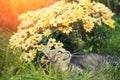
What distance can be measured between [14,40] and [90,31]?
1098mm

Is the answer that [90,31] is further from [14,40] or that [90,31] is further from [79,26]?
[14,40]

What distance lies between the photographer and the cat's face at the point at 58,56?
518cm

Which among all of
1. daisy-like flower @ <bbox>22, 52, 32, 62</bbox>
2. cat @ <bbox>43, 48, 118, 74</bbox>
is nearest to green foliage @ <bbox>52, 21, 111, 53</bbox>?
cat @ <bbox>43, 48, 118, 74</bbox>

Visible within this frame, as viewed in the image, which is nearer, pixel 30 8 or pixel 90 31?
pixel 90 31

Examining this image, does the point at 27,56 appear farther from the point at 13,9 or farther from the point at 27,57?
the point at 13,9

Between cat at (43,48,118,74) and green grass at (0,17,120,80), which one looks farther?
cat at (43,48,118,74)

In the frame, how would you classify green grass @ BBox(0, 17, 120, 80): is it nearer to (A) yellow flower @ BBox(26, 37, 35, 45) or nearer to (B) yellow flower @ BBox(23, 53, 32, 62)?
(B) yellow flower @ BBox(23, 53, 32, 62)

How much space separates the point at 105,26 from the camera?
625 centimetres

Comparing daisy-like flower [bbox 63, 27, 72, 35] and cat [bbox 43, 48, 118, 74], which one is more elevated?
daisy-like flower [bbox 63, 27, 72, 35]

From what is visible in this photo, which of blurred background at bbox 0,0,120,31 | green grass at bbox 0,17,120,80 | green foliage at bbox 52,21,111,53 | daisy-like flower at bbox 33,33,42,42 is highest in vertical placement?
blurred background at bbox 0,0,120,31

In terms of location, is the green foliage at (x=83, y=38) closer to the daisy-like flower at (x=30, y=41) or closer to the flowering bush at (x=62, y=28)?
the flowering bush at (x=62, y=28)

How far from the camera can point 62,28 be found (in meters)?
5.57

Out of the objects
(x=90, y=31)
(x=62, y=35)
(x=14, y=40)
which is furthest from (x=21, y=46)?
(x=90, y=31)

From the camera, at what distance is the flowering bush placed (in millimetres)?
5488
